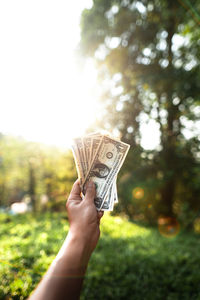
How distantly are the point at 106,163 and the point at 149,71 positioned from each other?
6562 mm

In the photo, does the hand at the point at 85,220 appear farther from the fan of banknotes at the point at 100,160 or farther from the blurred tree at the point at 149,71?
the blurred tree at the point at 149,71

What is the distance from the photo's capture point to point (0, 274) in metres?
3.25

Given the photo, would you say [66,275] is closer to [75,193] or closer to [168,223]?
[75,193]

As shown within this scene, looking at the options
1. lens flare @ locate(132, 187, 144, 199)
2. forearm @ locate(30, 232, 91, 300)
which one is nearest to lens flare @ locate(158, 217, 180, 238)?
lens flare @ locate(132, 187, 144, 199)

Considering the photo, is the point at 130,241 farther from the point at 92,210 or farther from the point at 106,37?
the point at 106,37

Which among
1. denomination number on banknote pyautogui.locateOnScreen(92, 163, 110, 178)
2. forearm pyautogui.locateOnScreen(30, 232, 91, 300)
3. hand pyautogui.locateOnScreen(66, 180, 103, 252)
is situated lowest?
forearm pyautogui.locateOnScreen(30, 232, 91, 300)

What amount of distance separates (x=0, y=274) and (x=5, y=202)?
818 inches

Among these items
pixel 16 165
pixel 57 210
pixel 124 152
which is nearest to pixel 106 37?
pixel 124 152

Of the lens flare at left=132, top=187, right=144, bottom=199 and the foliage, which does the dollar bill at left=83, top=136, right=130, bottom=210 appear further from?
the lens flare at left=132, top=187, right=144, bottom=199

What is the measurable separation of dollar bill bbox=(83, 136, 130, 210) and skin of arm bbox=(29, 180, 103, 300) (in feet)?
0.84

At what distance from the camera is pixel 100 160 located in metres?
2.28

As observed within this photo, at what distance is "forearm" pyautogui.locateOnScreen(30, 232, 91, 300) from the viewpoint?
3.81 feet

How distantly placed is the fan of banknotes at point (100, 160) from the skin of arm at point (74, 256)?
0.28 metres

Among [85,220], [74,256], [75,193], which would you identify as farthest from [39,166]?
[74,256]
